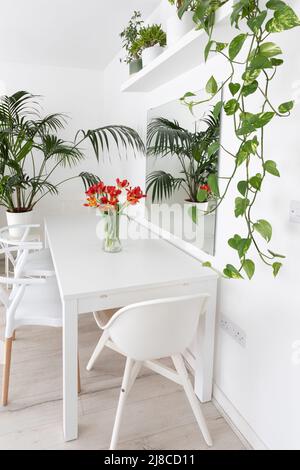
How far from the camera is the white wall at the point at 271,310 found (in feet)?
4.14

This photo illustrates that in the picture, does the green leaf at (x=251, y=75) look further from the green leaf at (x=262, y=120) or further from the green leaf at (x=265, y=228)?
the green leaf at (x=265, y=228)

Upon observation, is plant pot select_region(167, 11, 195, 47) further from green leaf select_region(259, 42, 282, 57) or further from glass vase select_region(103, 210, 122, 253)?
Answer: glass vase select_region(103, 210, 122, 253)

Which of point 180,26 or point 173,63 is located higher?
point 180,26

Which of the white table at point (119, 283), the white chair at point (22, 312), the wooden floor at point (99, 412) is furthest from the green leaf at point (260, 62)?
the wooden floor at point (99, 412)

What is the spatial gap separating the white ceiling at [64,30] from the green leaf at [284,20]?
1764 mm

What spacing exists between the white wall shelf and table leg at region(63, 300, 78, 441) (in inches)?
48.1

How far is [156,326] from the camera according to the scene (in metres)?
1.38

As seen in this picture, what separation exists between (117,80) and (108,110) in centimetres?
50

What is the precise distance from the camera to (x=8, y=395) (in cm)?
189

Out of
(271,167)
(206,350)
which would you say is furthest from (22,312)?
(271,167)

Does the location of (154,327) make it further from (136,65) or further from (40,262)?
(136,65)

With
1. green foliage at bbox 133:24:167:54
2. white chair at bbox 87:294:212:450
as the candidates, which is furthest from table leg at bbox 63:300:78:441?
green foliage at bbox 133:24:167:54

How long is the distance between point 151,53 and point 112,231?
108 cm
